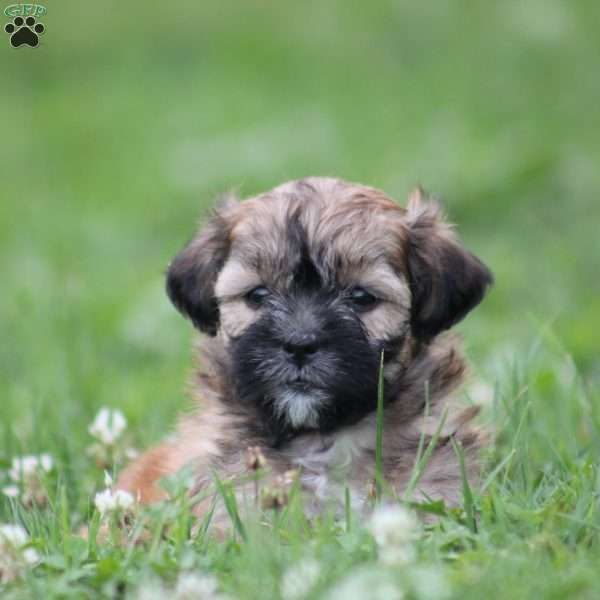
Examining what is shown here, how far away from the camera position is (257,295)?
429 centimetres

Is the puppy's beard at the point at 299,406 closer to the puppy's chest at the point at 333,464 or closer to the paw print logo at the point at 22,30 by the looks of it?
the puppy's chest at the point at 333,464

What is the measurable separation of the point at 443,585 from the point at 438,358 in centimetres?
168

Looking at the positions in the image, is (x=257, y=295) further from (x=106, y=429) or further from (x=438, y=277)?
(x=106, y=429)

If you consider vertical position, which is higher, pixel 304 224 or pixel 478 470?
pixel 304 224

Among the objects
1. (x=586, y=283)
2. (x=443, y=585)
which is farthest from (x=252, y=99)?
(x=443, y=585)

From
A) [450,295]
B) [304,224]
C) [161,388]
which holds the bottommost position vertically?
[161,388]

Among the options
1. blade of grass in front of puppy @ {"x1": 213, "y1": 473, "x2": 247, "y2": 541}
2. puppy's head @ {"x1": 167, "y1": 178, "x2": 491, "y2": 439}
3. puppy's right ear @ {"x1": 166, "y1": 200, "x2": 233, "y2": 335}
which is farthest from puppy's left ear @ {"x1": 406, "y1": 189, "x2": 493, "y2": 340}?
blade of grass in front of puppy @ {"x1": 213, "y1": 473, "x2": 247, "y2": 541}

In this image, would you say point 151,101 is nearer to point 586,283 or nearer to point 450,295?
point 586,283

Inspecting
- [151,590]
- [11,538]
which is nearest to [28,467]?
[11,538]

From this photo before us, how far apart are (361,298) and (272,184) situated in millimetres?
6596

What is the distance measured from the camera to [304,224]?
421cm

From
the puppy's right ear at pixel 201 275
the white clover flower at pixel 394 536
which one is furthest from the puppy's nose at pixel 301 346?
the white clover flower at pixel 394 536

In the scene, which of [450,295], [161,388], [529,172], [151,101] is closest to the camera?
[450,295]

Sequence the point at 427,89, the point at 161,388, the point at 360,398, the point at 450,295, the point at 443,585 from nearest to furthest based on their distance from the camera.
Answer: the point at 443,585
the point at 360,398
the point at 450,295
the point at 161,388
the point at 427,89
